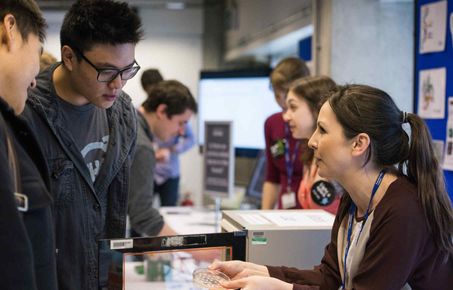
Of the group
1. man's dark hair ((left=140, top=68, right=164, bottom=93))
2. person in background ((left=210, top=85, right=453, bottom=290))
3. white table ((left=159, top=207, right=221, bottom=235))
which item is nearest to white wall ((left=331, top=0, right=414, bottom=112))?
white table ((left=159, top=207, right=221, bottom=235))

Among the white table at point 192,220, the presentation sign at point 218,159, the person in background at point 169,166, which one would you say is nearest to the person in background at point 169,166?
the person in background at point 169,166

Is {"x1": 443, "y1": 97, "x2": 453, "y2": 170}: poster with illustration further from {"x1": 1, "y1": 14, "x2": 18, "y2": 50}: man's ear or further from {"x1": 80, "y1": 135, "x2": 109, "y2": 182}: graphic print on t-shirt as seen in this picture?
{"x1": 1, "y1": 14, "x2": 18, "y2": 50}: man's ear

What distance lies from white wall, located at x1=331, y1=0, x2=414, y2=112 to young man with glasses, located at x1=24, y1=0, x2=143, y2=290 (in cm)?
182

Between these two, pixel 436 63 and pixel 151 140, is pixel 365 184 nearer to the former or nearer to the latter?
pixel 436 63

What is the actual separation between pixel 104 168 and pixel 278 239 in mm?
584

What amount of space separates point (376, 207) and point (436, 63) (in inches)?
46.9

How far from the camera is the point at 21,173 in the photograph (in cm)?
105

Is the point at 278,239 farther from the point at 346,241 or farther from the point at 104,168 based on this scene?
the point at 104,168

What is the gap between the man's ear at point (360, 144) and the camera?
155 centimetres

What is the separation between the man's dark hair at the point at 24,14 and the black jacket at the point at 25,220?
0.52 feet

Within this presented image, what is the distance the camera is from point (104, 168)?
1796 mm

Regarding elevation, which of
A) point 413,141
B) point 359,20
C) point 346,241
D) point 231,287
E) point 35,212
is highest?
point 359,20

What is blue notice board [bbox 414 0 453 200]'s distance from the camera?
238 cm

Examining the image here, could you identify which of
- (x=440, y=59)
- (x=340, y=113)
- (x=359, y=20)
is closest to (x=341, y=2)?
(x=359, y=20)
